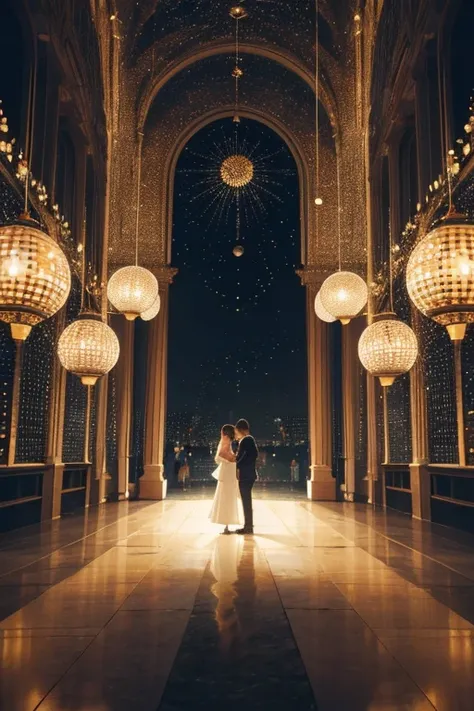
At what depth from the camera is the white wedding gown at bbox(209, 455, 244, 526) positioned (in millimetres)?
5602

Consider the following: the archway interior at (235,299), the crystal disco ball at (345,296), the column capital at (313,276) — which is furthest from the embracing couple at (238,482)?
the archway interior at (235,299)

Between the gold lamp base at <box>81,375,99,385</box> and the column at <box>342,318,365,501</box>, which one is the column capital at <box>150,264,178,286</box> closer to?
the column at <box>342,318,365,501</box>

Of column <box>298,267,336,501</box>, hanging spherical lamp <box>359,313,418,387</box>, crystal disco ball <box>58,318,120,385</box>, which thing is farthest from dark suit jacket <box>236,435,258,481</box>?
column <box>298,267,336,501</box>

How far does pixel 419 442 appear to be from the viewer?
6.81 meters

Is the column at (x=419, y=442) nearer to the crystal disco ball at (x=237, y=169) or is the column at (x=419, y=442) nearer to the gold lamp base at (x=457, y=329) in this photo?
the gold lamp base at (x=457, y=329)

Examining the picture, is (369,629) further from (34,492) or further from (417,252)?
(34,492)

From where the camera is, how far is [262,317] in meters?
12.9

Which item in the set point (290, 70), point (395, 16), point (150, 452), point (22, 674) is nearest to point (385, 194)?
point (395, 16)

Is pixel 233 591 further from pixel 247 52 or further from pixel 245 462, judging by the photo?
pixel 247 52

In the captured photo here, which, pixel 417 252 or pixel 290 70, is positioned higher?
pixel 290 70

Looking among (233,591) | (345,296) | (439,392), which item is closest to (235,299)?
(345,296)

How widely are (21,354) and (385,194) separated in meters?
6.26

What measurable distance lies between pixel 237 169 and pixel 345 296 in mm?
6263

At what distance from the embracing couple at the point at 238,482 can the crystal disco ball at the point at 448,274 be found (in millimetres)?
2405
